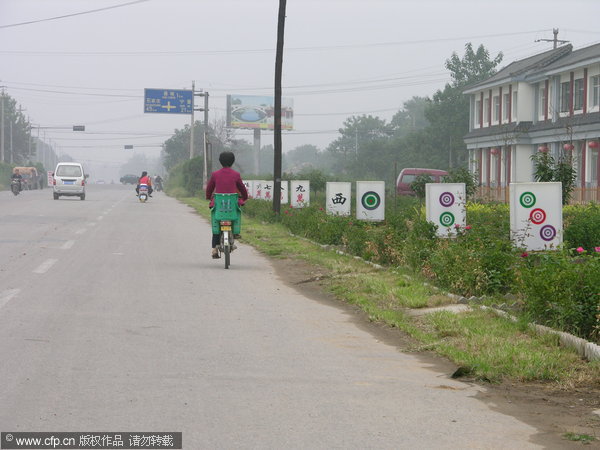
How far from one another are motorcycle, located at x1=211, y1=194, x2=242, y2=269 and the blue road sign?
58.6 metres

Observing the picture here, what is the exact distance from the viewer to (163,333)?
29.2 ft

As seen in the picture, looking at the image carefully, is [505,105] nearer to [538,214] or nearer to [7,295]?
[538,214]

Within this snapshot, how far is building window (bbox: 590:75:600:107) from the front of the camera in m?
43.7

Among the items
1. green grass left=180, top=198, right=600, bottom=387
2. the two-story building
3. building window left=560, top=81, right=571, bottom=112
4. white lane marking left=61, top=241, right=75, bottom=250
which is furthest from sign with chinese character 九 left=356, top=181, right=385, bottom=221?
building window left=560, top=81, right=571, bottom=112

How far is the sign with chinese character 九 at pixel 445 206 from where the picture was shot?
1487cm

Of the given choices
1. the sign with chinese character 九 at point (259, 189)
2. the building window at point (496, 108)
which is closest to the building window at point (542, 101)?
the building window at point (496, 108)

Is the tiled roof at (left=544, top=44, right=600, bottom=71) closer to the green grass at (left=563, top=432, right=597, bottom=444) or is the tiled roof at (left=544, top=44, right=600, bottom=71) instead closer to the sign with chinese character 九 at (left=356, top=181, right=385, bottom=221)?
the sign with chinese character 九 at (left=356, top=181, right=385, bottom=221)

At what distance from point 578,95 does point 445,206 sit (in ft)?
110

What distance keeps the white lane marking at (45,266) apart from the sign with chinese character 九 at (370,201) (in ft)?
23.5

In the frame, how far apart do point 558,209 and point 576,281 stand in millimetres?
3584

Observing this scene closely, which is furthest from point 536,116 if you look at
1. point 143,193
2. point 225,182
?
point 225,182

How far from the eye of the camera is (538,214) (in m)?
12.3

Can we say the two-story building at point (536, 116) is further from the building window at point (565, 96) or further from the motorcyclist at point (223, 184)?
the motorcyclist at point (223, 184)

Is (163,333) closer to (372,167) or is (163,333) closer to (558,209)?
(558,209)
